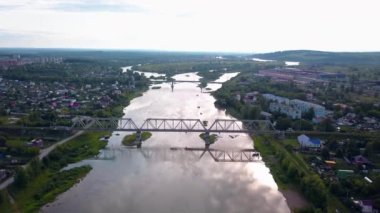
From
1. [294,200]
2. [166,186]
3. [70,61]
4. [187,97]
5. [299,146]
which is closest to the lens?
[294,200]

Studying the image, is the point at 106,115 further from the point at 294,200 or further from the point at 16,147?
the point at 294,200

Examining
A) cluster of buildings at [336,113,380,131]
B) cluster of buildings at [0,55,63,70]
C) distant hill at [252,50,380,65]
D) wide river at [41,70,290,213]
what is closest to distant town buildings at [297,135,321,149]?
wide river at [41,70,290,213]

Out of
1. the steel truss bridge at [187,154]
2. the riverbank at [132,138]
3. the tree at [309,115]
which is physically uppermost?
the tree at [309,115]

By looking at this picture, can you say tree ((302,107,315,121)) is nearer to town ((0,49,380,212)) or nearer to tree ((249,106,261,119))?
town ((0,49,380,212))

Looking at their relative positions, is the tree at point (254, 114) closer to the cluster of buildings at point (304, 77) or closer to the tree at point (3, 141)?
the tree at point (3, 141)

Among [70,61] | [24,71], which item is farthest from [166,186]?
[70,61]

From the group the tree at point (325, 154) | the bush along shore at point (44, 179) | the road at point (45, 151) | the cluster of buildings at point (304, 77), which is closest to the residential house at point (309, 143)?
the tree at point (325, 154)

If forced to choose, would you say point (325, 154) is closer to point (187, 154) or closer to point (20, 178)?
point (187, 154)
